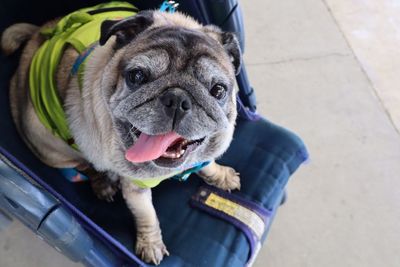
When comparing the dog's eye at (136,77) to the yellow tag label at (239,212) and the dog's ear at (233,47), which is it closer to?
the dog's ear at (233,47)

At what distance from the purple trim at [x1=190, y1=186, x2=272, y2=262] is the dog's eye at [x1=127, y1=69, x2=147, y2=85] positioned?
592 millimetres

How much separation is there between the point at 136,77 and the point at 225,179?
0.60 meters

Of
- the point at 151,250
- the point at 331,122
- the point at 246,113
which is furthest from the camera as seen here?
the point at 331,122

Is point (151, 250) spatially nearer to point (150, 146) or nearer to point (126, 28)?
point (150, 146)

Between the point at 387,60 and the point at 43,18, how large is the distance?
6.17 ft

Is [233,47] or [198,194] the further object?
[198,194]

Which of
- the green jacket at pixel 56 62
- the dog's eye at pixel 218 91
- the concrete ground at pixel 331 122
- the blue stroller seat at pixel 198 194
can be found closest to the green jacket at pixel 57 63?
the green jacket at pixel 56 62

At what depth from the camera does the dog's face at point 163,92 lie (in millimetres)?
984

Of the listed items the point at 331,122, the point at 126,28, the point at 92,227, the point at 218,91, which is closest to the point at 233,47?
the point at 218,91

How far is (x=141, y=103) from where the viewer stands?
0.99m

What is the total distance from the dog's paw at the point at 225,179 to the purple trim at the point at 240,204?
0.07 ft

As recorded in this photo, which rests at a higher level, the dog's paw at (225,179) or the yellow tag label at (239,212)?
the dog's paw at (225,179)

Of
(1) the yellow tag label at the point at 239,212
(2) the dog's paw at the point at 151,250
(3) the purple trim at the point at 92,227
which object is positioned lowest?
(1) the yellow tag label at the point at 239,212

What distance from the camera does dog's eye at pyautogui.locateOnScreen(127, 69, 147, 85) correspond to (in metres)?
1.03
